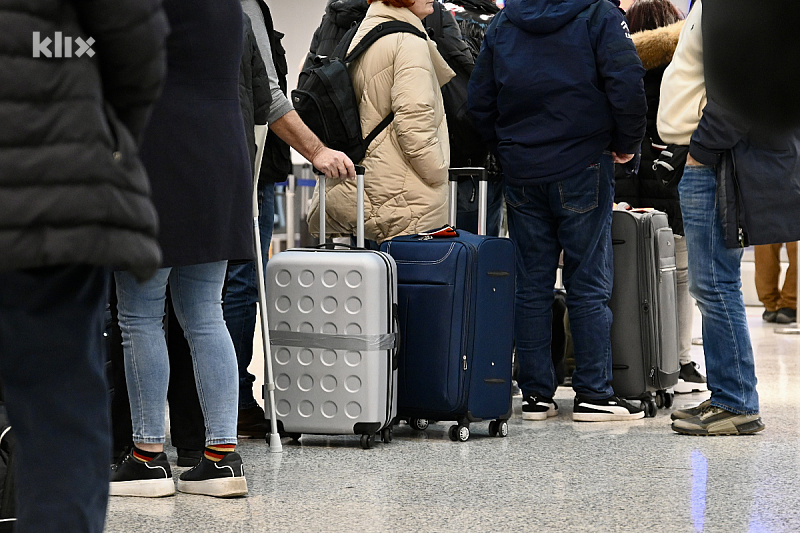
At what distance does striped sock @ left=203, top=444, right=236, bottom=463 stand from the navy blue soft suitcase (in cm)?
86

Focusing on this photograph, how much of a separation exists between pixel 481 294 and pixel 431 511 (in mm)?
985

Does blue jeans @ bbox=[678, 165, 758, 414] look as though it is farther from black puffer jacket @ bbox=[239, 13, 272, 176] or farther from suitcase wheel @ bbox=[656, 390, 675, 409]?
black puffer jacket @ bbox=[239, 13, 272, 176]

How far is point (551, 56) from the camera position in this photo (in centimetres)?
328

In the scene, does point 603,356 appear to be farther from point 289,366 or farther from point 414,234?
point 289,366

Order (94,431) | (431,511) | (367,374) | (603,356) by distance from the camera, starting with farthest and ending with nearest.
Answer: (603,356)
(367,374)
(431,511)
(94,431)

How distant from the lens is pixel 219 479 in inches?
88.3

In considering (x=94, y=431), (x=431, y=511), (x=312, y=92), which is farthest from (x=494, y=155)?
(x=94, y=431)

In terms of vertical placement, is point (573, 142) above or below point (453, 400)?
above

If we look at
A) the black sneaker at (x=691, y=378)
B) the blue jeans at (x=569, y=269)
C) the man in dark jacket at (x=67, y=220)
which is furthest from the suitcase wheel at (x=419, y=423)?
the man in dark jacket at (x=67, y=220)

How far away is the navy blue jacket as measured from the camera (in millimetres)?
3211

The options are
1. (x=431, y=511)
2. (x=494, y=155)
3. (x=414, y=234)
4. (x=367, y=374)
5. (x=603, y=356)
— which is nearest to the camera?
(x=431, y=511)

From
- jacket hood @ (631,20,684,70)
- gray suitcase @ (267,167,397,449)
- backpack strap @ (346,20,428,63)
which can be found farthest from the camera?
jacket hood @ (631,20,684,70)

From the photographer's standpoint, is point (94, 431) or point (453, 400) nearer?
point (94, 431)

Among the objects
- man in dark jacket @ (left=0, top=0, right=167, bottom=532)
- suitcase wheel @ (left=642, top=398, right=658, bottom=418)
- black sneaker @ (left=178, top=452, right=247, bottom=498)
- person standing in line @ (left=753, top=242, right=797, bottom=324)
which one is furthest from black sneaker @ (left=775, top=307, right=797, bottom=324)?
man in dark jacket @ (left=0, top=0, right=167, bottom=532)
